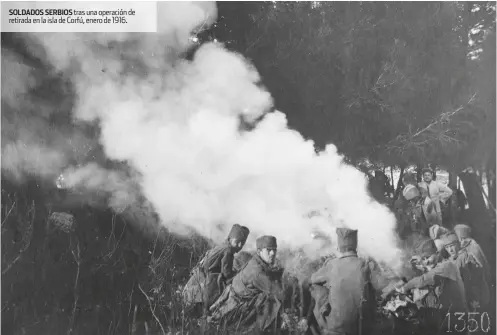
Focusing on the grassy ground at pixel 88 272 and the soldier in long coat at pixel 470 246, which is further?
the soldier in long coat at pixel 470 246

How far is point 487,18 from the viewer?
496cm

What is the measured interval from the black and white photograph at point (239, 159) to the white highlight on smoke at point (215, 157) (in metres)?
0.02

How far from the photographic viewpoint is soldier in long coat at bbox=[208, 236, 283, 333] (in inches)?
177

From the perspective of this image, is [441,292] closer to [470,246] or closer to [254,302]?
[470,246]

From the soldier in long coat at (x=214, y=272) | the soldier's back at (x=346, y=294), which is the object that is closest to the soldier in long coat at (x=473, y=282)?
the soldier's back at (x=346, y=294)

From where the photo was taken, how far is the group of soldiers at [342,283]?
14.8ft

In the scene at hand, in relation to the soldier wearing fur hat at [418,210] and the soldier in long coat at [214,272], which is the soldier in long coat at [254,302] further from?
the soldier wearing fur hat at [418,210]

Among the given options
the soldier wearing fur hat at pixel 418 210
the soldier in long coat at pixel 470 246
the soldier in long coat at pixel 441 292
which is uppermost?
A: the soldier wearing fur hat at pixel 418 210

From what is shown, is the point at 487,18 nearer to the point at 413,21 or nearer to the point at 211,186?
the point at 413,21

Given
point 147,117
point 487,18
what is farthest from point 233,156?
point 487,18

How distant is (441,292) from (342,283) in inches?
45.6

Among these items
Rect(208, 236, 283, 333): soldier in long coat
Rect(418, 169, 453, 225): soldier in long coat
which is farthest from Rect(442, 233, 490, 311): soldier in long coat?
Rect(208, 236, 283, 333): soldier in long coat

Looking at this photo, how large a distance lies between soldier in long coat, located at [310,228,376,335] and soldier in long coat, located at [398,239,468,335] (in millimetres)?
521

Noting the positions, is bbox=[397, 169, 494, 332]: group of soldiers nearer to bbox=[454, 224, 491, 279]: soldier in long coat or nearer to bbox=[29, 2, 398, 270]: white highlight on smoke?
bbox=[454, 224, 491, 279]: soldier in long coat
